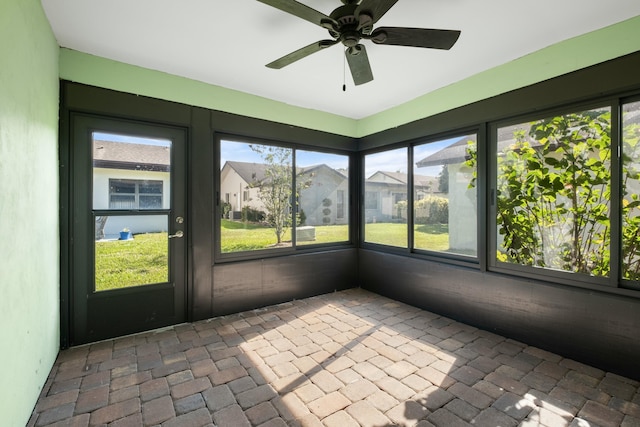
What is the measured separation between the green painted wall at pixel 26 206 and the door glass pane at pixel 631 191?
4028mm

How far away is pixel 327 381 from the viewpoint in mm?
2240

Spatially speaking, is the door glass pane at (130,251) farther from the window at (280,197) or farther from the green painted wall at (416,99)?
the green painted wall at (416,99)

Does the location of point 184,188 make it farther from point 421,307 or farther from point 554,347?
point 554,347

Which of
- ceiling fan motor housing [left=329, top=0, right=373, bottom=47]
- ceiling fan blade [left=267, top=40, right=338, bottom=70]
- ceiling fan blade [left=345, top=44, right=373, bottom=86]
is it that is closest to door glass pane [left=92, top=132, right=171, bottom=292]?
ceiling fan blade [left=267, top=40, right=338, bottom=70]

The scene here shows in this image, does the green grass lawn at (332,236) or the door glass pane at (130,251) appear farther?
the green grass lawn at (332,236)

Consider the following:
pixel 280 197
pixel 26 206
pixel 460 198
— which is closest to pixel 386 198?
pixel 460 198

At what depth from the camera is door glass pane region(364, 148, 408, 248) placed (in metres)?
4.18

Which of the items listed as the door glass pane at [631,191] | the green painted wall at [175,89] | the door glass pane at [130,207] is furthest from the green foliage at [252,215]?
the door glass pane at [631,191]

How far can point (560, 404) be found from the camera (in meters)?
1.95

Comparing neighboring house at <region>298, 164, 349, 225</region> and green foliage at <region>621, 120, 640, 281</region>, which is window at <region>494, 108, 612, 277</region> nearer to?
green foliage at <region>621, 120, 640, 281</region>

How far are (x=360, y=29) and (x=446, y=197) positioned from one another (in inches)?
94.4

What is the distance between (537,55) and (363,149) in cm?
242

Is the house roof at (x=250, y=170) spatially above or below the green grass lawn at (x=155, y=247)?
above

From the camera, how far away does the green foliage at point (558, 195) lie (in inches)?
97.3
